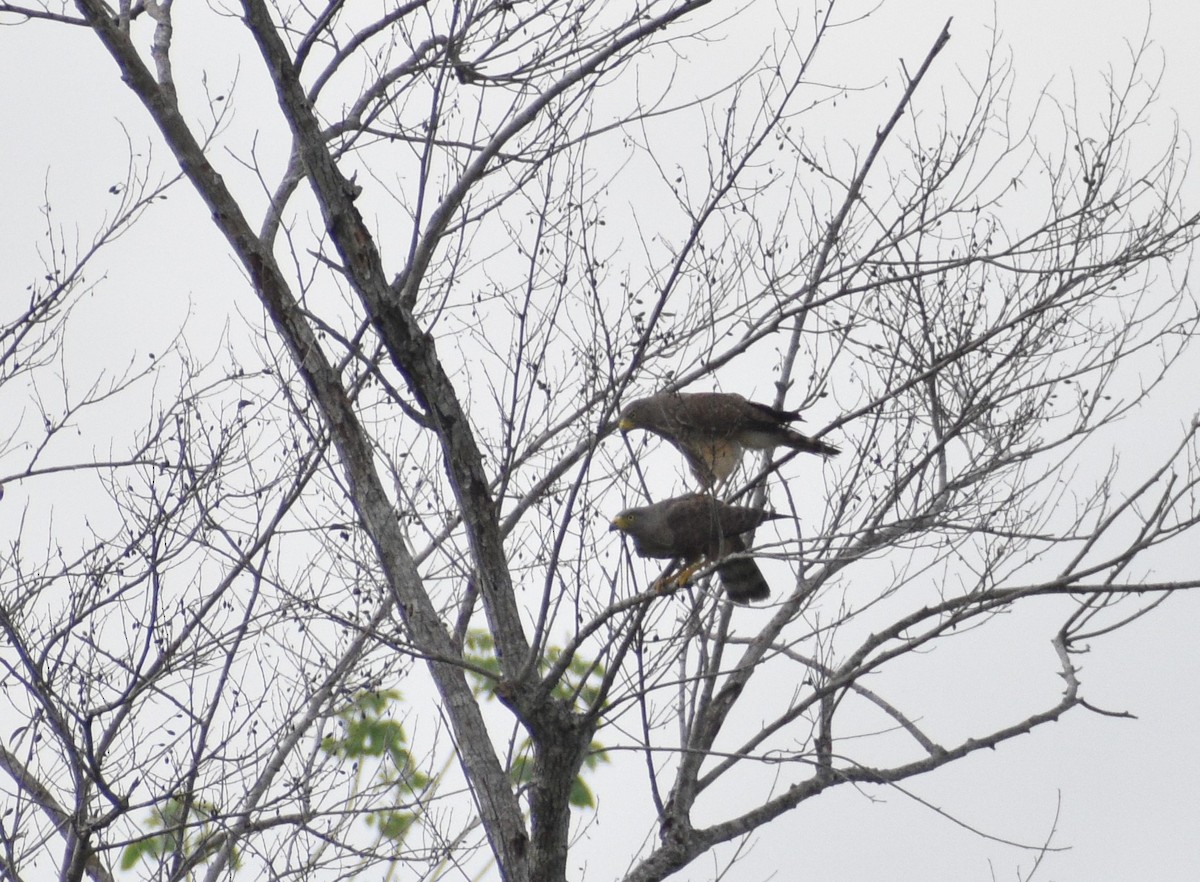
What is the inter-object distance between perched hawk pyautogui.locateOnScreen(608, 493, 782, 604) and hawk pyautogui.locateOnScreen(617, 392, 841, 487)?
528 millimetres

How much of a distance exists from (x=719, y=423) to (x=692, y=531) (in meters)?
0.93

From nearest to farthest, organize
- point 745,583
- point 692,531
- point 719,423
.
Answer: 1. point 692,531
2. point 745,583
3. point 719,423

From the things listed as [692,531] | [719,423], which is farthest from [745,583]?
[719,423]

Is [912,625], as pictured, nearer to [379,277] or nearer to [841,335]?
[841,335]

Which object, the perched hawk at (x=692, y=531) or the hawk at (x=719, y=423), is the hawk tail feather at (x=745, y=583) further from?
the hawk at (x=719, y=423)

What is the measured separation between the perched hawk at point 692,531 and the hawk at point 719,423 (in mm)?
528

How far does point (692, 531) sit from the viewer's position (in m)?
5.03

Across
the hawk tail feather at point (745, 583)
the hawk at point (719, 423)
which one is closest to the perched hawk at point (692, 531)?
the hawk tail feather at point (745, 583)

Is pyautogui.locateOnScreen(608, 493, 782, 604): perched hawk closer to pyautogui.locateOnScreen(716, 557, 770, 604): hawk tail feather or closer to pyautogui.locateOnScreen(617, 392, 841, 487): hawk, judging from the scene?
pyautogui.locateOnScreen(716, 557, 770, 604): hawk tail feather

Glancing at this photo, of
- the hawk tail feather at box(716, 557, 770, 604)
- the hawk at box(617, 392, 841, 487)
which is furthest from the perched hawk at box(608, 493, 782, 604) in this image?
the hawk at box(617, 392, 841, 487)

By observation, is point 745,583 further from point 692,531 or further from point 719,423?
point 719,423

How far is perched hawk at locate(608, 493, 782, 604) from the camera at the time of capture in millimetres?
4742

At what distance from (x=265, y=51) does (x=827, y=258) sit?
235cm

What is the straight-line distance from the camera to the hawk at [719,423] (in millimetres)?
5609
